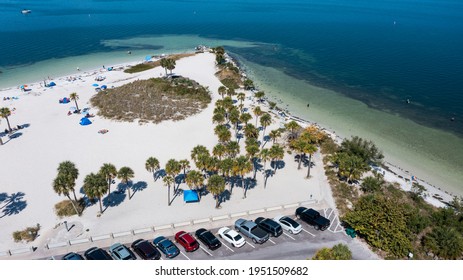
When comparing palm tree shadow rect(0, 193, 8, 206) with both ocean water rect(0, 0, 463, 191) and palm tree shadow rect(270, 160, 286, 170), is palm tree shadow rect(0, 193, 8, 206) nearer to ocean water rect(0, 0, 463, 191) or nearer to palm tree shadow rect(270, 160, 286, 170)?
palm tree shadow rect(270, 160, 286, 170)

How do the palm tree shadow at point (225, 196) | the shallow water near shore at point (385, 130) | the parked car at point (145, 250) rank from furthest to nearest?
the shallow water near shore at point (385, 130) < the palm tree shadow at point (225, 196) < the parked car at point (145, 250)

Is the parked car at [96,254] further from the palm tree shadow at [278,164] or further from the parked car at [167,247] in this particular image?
the palm tree shadow at [278,164]

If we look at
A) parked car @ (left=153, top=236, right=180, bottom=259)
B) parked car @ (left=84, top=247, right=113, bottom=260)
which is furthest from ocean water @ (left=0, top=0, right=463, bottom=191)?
parked car @ (left=84, top=247, right=113, bottom=260)

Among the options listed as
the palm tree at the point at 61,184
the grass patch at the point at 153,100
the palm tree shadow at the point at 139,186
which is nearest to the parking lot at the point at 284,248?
the palm tree at the point at 61,184

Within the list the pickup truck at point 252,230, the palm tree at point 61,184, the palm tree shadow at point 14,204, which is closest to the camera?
the pickup truck at point 252,230

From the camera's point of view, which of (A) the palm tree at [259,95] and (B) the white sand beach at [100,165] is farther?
(A) the palm tree at [259,95]

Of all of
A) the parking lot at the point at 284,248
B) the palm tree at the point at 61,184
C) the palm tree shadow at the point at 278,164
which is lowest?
the parking lot at the point at 284,248
